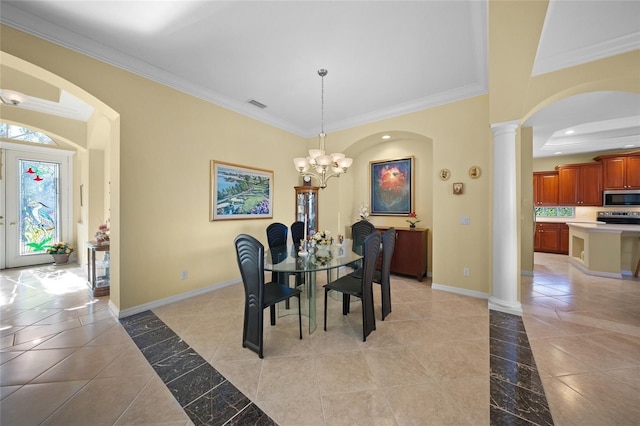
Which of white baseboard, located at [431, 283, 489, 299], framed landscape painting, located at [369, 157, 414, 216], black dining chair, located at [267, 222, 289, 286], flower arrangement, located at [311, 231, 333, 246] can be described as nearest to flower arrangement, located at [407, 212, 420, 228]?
framed landscape painting, located at [369, 157, 414, 216]

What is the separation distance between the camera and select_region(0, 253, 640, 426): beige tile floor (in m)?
1.45

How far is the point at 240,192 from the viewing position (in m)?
3.83

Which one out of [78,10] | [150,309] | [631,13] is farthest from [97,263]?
[631,13]

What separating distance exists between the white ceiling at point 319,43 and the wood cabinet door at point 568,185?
3.37 meters

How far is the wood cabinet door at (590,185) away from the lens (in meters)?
5.93

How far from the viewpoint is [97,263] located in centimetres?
333

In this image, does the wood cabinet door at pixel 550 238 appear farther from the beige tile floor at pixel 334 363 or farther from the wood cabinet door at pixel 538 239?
the beige tile floor at pixel 334 363

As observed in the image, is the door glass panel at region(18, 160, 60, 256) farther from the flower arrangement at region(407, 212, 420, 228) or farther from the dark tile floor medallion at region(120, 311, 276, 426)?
the flower arrangement at region(407, 212, 420, 228)

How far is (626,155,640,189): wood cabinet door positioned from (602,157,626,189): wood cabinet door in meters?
0.07

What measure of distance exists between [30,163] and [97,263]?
3.39m

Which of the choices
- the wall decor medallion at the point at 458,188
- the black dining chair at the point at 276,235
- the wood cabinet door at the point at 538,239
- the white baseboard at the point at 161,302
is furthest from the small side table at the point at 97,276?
the wood cabinet door at the point at 538,239

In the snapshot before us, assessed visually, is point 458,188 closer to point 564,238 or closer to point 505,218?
point 505,218

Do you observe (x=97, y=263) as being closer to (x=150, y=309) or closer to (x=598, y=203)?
(x=150, y=309)

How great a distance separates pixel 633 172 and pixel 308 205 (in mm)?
7641
